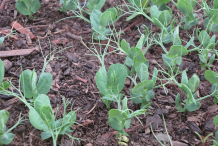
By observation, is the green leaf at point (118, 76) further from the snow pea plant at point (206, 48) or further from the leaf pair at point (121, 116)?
the snow pea plant at point (206, 48)

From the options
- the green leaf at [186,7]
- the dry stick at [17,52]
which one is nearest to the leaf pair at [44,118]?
the dry stick at [17,52]

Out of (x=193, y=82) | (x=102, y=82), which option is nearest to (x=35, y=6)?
(x=102, y=82)

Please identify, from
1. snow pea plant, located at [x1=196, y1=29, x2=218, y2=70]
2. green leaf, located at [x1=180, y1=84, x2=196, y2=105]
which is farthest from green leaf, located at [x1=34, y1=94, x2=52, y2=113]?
snow pea plant, located at [x1=196, y1=29, x2=218, y2=70]

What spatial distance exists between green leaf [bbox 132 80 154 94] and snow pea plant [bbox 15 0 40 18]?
0.98 metres

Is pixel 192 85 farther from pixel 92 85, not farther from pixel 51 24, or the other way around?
pixel 51 24

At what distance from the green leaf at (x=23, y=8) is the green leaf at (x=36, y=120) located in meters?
0.91

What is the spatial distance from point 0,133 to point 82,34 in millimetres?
917

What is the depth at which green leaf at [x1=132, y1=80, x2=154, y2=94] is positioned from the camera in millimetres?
1073

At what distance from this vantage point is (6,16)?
1.64 metres

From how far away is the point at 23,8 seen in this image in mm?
1586

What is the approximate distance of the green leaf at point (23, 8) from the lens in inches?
61.6

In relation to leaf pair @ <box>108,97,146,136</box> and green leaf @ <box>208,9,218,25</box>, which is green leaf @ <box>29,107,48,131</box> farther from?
green leaf @ <box>208,9,218,25</box>

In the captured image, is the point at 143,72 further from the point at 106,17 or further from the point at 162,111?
the point at 106,17

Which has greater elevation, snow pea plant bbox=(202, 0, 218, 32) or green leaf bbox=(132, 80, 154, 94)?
snow pea plant bbox=(202, 0, 218, 32)
